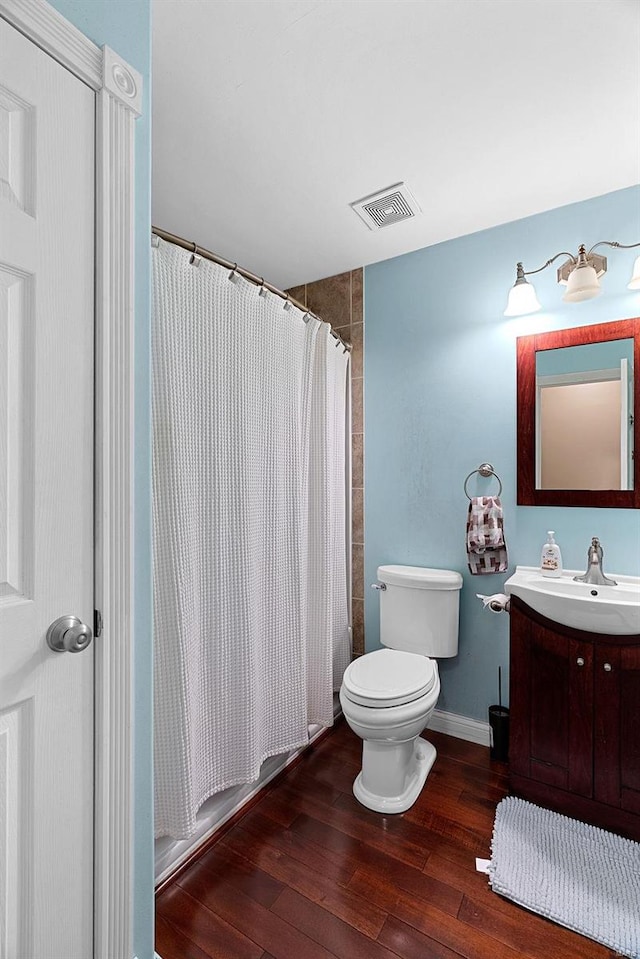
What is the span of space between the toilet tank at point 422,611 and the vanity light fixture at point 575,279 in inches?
47.7

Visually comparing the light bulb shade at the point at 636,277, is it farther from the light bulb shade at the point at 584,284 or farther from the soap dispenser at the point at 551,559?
the soap dispenser at the point at 551,559

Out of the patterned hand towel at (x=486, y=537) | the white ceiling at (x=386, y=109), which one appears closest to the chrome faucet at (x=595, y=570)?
the patterned hand towel at (x=486, y=537)

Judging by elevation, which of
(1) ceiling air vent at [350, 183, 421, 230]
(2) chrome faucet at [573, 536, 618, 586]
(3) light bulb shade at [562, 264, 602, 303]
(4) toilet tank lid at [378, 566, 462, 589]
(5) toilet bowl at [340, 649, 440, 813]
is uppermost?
(1) ceiling air vent at [350, 183, 421, 230]

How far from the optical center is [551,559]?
1873 millimetres

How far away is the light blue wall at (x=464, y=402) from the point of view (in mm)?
1868

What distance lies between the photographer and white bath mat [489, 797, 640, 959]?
4.10ft

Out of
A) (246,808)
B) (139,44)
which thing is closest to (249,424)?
(139,44)

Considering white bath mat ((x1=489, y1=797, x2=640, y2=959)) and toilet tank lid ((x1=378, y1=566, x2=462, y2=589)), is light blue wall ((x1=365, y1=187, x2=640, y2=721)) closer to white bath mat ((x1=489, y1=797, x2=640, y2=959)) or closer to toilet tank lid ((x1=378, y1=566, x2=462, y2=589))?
toilet tank lid ((x1=378, y1=566, x2=462, y2=589))

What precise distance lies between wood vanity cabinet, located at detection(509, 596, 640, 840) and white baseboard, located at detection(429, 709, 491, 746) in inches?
13.8

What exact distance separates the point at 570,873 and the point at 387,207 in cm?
249

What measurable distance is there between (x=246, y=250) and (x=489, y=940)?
2744 millimetres

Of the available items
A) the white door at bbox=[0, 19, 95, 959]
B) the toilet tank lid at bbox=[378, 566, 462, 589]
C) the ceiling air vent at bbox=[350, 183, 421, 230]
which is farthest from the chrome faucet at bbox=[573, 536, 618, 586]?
the white door at bbox=[0, 19, 95, 959]

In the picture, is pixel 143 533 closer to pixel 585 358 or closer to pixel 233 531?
pixel 233 531

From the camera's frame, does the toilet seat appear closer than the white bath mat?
No
